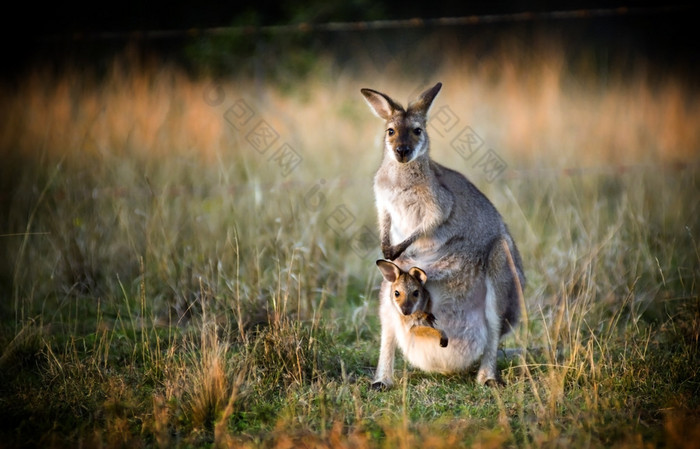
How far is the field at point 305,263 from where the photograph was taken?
340cm

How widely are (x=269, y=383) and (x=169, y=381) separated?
51 centimetres

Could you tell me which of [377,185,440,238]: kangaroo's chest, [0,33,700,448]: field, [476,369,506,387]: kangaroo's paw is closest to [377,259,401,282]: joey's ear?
[377,185,440,238]: kangaroo's chest

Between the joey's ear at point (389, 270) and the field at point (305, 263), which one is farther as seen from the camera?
the joey's ear at point (389, 270)

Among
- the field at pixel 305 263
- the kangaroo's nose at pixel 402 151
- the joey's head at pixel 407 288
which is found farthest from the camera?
the kangaroo's nose at pixel 402 151

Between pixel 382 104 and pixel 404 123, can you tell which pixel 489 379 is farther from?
pixel 382 104

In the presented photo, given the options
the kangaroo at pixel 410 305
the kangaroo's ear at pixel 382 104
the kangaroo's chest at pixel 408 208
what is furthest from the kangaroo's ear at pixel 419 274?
the kangaroo's ear at pixel 382 104

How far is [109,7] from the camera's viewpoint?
12.3 m

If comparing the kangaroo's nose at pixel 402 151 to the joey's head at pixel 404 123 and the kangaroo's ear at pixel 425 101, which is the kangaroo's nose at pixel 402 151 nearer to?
the joey's head at pixel 404 123

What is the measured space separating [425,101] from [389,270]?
1005 mm

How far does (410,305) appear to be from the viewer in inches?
151

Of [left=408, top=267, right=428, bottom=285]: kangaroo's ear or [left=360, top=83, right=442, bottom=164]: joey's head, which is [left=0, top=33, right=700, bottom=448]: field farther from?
[left=360, top=83, right=442, bottom=164]: joey's head

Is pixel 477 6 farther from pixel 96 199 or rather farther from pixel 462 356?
pixel 462 356

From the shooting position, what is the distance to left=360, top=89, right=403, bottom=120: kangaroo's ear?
13.9 feet

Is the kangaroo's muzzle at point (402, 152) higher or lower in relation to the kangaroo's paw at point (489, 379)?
higher
